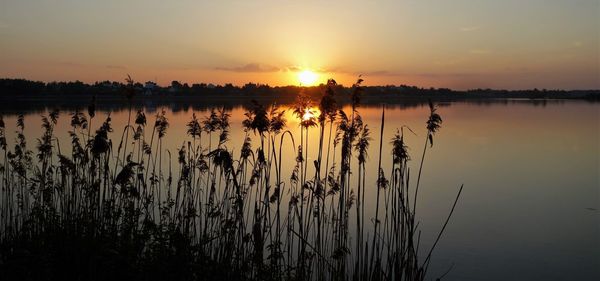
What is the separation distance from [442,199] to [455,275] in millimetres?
5658

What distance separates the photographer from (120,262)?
535cm

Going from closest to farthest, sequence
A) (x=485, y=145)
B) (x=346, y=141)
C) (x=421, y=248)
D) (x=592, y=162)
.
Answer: (x=346, y=141), (x=421, y=248), (x=592, y=162), (x=485, y=145)

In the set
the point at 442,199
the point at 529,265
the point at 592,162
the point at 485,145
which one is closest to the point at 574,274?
the point at 529,265

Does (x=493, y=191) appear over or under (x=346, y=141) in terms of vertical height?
under

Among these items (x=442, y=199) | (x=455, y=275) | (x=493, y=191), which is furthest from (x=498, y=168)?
(x=455, y=275)

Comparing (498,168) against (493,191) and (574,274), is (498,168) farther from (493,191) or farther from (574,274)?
(574,274)

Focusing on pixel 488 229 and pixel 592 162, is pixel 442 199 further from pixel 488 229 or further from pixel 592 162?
pixel 592 162

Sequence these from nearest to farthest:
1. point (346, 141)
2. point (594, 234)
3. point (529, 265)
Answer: point (346, 141) → point (529, 265) → point (594, 234)

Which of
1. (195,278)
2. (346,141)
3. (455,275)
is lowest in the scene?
(455,275)

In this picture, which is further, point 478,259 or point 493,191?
point 493,191

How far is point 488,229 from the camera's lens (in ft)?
37.4

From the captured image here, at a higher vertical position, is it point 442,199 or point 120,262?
point 120,262

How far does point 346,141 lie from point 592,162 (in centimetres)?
1966

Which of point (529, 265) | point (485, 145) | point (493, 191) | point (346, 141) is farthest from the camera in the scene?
point (485, 145)
